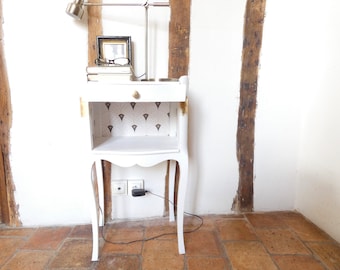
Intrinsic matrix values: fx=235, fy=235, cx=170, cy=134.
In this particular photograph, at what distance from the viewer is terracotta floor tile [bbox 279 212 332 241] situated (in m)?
1.31

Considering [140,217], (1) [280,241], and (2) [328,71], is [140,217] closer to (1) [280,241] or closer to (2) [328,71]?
(1) [280,241]

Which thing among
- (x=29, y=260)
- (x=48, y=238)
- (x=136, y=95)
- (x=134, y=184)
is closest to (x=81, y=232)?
(x=48, y=238)

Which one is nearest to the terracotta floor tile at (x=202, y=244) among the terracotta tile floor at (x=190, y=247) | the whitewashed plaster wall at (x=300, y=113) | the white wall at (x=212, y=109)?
the terracotta tile floor at (x=190, y=247)

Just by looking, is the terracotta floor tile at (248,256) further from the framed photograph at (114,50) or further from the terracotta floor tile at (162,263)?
the framed photograph at (114,50)

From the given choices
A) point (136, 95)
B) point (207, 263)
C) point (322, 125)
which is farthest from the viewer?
point (322, 125)

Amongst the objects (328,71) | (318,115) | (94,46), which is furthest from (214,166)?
(94,46)

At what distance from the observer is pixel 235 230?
137 centimetres

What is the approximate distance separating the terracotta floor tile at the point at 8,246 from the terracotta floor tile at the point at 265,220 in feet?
4.35

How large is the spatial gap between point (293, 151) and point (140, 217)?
1064mm

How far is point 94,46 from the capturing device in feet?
4.18

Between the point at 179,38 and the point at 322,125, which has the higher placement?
the point at 179,38

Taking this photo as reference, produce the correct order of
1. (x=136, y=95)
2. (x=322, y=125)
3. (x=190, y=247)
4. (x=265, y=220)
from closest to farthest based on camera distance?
1. (x=136, y=95)
2. (x=190, y=247)
3. (x=322, y=125)
4. (x=265, y=220)

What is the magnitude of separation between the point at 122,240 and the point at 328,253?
106 cm

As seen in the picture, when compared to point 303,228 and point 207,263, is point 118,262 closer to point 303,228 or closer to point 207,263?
point 207,263
